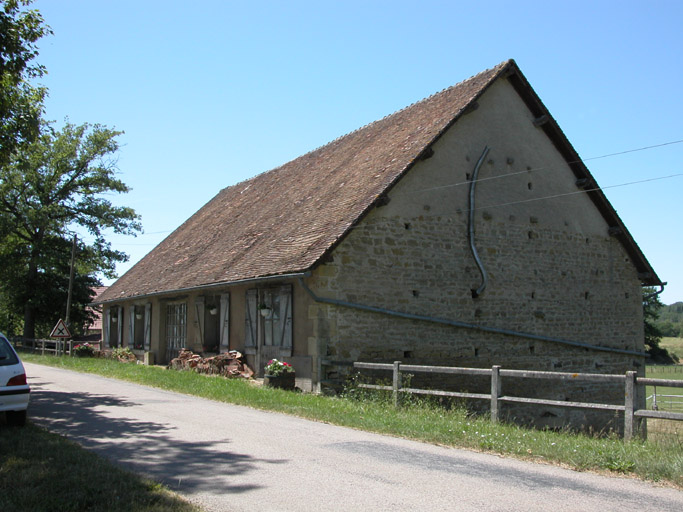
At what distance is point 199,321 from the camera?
59.3ft

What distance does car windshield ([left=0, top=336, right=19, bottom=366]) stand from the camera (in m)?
8.38

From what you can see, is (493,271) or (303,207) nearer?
(493,271)

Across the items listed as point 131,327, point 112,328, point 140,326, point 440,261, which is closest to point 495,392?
point 440,261

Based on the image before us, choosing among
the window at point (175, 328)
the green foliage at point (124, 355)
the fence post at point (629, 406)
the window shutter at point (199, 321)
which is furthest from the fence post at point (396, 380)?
the green foliage at point (124, 355)

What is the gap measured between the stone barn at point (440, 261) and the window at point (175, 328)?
0.10 m

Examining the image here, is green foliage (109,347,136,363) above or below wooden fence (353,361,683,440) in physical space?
below

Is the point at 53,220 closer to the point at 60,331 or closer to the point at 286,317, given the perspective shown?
the point at 60,331

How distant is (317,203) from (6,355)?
8804 mm

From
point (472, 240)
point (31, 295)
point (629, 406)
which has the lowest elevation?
point (629, 406)

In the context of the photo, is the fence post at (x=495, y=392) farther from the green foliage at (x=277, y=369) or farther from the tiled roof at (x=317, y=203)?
the green foliage at (x=277, y=369)

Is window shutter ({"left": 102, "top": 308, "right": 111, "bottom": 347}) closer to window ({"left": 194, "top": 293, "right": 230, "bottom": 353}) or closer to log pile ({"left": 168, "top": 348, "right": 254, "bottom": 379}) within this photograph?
window ({"left": 194, "top": 293, "right": 230, "bottom": 353})

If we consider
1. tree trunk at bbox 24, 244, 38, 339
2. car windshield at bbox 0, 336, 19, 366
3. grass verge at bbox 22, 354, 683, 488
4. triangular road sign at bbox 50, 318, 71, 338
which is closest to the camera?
grass verge at bbox 22, 354, 683, 488

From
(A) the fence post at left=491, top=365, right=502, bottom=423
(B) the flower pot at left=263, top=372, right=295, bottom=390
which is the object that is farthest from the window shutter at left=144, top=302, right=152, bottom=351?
(A) the fence post at left=491, top=365, right=502, bottom=423

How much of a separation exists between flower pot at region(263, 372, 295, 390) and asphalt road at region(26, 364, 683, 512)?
313 cm
